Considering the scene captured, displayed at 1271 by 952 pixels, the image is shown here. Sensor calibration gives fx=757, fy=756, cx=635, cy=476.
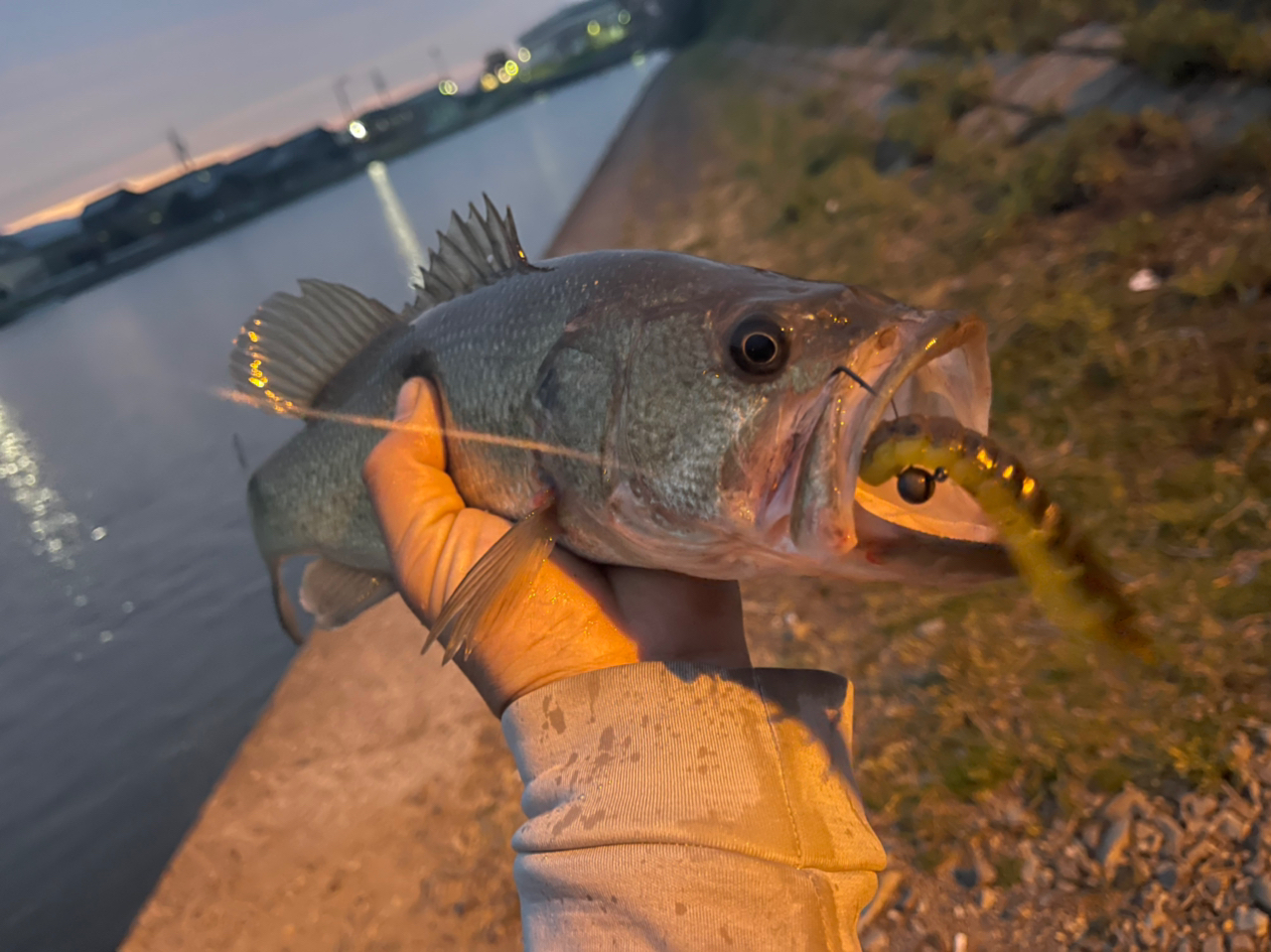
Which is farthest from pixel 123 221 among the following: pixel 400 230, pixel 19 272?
pixel 400 230

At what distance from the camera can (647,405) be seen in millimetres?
1909

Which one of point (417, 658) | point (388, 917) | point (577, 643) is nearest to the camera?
point (577, 643)

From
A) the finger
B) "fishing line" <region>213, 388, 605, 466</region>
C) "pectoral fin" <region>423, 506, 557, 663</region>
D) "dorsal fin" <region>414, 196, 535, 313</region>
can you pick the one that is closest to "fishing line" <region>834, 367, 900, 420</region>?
"fishing line" <region>213, 388, 605, 466</region>

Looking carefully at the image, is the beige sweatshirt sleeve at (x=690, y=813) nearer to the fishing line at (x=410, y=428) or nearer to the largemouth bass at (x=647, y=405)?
the largemouth bass at (x=647, y=405)

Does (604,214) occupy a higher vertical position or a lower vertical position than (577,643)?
lower

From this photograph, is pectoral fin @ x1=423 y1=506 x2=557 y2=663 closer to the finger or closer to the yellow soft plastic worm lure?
the finger

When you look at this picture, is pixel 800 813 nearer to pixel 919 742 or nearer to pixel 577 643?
pixel 577 643

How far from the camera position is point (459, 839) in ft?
13.6

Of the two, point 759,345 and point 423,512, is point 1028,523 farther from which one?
point 423,512

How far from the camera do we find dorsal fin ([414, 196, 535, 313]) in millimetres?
2574

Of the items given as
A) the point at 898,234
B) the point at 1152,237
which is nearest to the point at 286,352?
the point at 1152,237

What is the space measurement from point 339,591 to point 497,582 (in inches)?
55.5

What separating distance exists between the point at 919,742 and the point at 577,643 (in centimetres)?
178

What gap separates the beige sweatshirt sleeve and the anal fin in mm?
1257
